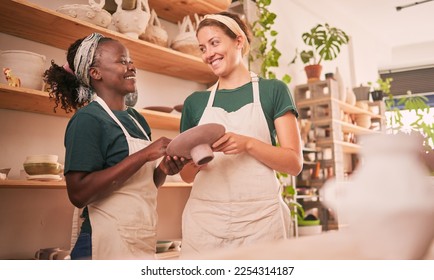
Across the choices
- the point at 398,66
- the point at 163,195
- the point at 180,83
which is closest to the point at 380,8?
the point at 398,66

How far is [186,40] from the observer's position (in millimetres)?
1345

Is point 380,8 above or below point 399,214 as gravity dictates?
above

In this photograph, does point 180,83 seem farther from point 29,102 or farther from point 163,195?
point 29,102

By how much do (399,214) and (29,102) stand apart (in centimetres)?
88

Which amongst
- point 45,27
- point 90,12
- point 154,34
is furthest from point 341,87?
point 45,27

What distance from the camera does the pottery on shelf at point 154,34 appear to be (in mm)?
1297

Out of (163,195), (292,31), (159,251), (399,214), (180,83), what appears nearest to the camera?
(399,214)

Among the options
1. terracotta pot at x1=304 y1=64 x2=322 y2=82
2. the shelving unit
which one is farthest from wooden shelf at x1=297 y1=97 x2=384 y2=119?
terracotta pot at x1=304 y1=64 x2=322 y2=82

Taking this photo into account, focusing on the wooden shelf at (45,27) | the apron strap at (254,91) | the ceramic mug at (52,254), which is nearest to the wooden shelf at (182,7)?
the wooden shelf at (45,27)

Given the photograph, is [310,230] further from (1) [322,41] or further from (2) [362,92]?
(1) [322,41]

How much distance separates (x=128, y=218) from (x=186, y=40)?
617 millimetres

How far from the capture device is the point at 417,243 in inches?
19.8

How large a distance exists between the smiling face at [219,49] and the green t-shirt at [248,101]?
59 mm

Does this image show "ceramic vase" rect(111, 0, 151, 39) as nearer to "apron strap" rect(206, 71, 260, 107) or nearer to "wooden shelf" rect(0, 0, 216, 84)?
"wooden shelf" rect(0, 0, 216, 84)
